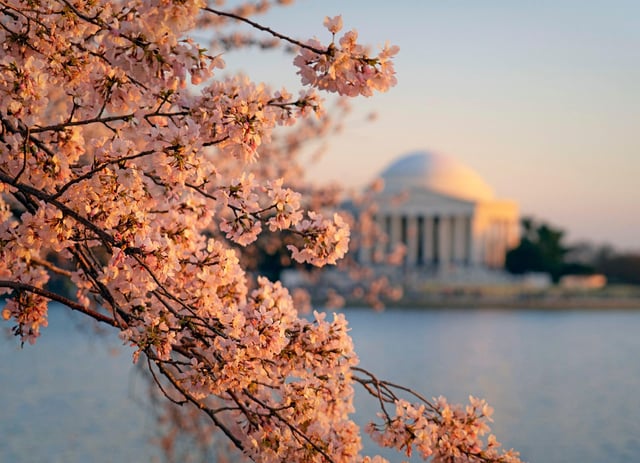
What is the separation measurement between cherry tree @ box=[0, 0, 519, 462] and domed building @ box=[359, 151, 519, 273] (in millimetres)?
68901

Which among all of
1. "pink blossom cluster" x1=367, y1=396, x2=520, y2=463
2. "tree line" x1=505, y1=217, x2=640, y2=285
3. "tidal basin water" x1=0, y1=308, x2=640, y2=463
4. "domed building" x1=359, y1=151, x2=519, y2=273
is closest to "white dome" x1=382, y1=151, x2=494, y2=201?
"domed building" x1=359, y1=151, x2=519, y2=273

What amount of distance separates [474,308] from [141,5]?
5169 cm

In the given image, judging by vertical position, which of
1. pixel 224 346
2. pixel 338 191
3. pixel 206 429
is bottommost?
pixel 206 429

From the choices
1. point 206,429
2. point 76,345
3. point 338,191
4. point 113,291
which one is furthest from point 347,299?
point 113,291

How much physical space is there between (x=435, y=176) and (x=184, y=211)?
77.7 m

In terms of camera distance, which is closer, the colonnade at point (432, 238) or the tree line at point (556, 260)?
the tree line at point (556, 260)

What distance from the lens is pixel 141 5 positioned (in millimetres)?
3043

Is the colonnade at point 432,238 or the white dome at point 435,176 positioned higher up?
the white dome at point 435,176

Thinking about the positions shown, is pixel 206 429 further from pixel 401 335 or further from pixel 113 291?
pixel 401 335

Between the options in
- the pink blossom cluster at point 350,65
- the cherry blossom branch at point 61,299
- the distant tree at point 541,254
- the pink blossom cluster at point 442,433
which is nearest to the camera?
the pink blossom cluster at point 350,65

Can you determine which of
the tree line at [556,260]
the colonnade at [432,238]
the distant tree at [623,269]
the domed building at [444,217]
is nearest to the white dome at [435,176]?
the domed building at [444,217]

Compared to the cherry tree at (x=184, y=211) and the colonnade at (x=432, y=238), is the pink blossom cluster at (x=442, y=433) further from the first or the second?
the colonnade at (x=432, y=238)

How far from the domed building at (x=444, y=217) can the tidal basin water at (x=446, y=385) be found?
3233 cm

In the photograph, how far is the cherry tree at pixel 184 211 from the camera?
10.6 ft
